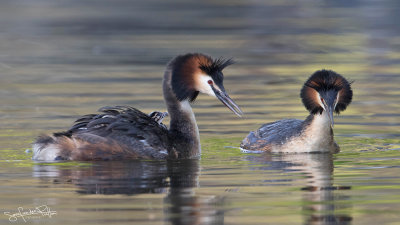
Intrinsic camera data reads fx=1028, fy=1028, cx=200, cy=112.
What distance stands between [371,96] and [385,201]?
24.1 ft

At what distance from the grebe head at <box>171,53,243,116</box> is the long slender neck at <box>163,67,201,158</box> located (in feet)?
0.38

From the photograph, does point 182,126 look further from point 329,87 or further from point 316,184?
point 316,184

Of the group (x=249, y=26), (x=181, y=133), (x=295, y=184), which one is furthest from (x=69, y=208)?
(x=249, y=26)

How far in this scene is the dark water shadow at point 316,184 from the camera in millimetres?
9037

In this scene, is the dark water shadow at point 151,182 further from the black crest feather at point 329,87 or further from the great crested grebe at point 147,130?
the black crest feather at point 329,87

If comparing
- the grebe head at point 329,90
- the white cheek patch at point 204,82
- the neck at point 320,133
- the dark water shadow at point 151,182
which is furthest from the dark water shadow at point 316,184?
the white cheek patch at point 204,82

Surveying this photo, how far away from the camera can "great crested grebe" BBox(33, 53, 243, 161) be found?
11.9 m

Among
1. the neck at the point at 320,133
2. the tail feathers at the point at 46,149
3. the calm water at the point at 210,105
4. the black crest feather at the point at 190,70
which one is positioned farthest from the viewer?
the neck at the point at 320,133

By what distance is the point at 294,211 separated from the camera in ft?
30.3

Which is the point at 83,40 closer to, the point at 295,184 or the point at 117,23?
the point at 117,23

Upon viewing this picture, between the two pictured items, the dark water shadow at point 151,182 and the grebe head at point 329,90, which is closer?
the dark water shadow at point 151,182

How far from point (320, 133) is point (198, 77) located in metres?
1.77
